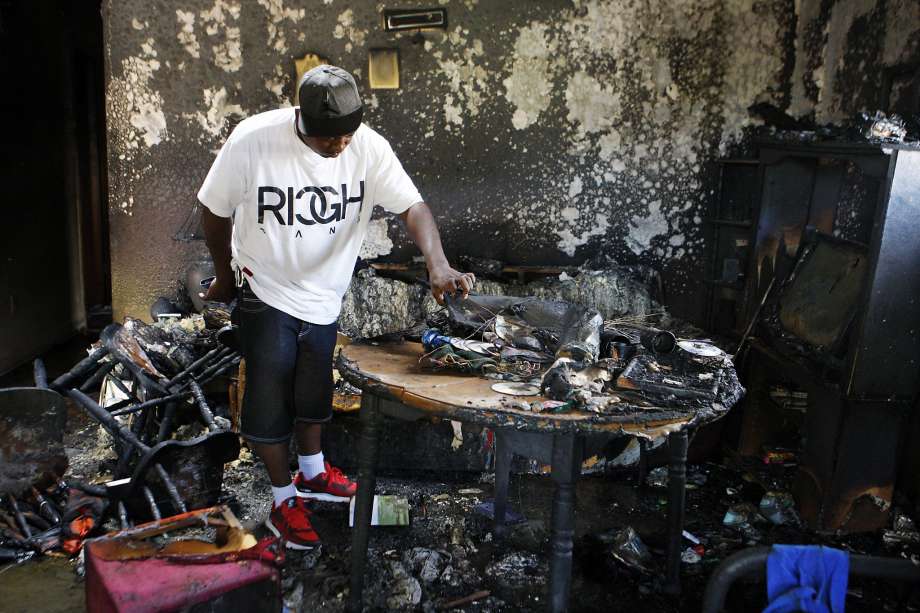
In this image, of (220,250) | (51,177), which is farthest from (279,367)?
(51,177)

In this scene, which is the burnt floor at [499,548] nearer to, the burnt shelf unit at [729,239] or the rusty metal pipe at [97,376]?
the rusty metal pipe at [97,376]

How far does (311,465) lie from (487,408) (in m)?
1.53

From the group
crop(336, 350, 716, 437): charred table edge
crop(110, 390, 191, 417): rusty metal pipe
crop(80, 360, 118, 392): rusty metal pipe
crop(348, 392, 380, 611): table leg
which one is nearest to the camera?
crop(336, 350, 716, 437): charred table edge

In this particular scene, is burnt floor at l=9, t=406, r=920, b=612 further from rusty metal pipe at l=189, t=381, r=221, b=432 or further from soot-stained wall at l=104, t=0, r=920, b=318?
soot-stained wall at l=104, t=0, r=920, b=318

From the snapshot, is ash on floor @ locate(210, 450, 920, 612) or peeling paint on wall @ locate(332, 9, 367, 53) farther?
peeling paint on wall @ locate(332, 9, 367, 53)

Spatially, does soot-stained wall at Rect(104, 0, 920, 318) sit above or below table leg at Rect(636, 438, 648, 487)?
above

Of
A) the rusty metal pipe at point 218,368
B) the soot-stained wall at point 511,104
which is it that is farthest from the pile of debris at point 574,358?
the soot-stained wall at point 511,104

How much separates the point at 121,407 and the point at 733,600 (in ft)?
10.5

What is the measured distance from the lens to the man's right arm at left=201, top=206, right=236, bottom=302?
9.94 ft

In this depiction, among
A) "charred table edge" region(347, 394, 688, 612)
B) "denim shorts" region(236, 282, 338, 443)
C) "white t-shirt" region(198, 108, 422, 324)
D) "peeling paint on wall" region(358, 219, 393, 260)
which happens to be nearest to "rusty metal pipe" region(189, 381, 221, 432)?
"denim shorts" region(236, 282, 338, 443)

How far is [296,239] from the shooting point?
2998mm

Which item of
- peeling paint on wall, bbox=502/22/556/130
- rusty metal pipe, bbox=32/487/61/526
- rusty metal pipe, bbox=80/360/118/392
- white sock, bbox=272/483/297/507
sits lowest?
rusty metal pipe, bbox=32/487/61/526

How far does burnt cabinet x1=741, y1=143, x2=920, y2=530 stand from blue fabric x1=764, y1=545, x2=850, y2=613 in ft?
5.26

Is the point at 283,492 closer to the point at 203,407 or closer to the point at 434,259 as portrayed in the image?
the point at 203,407
